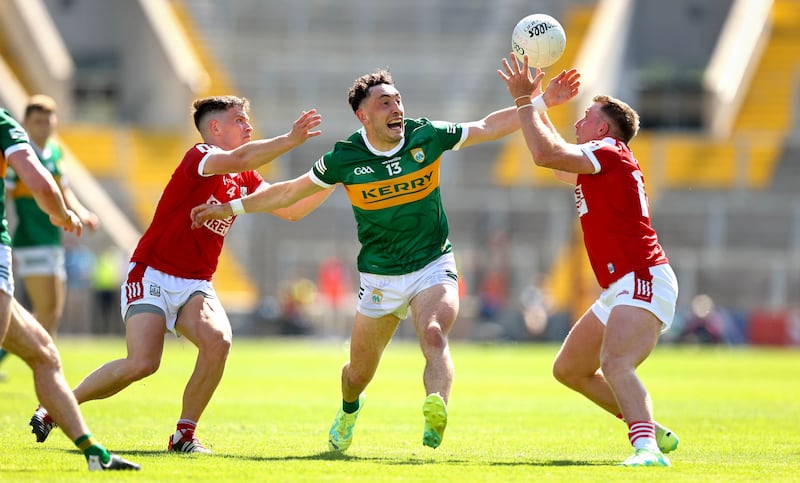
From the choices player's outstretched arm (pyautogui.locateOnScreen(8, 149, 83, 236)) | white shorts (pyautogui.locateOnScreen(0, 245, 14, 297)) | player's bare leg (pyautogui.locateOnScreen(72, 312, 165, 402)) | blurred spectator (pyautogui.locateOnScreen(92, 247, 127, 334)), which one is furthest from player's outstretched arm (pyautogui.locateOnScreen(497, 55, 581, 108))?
blurred spectator (pyautogui.locateOnScreen(92, 247, 127, 334))

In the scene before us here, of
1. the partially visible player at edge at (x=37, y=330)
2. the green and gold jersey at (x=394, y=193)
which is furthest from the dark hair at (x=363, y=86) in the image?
the partially visible player at edge at (x=37, y=330)

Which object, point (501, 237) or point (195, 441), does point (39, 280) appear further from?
point (501, 237)

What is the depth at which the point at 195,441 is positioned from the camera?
9336 millimetres

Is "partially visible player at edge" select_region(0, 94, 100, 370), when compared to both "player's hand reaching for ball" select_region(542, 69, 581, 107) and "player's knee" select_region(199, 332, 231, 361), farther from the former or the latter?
"player's hand reaching for ball" select_region(542, 69, 581, 107)

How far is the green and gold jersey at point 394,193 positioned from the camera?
9.55 metres

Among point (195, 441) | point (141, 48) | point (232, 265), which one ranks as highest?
point (141, 48)

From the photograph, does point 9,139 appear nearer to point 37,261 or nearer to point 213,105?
point 213,105

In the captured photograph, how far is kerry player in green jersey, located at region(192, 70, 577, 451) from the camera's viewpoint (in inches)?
375

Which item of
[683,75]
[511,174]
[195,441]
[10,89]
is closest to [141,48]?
[10,89]

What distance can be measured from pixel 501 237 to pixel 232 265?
720 centimetres

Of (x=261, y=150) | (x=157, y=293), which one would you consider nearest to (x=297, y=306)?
(x=157, y=293)

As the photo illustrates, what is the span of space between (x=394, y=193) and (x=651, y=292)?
6.48 ft

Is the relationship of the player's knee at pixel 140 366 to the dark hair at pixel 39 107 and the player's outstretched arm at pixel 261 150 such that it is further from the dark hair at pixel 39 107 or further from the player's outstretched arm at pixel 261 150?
the dark hair at pixel 39 107

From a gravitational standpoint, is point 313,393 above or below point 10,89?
below
